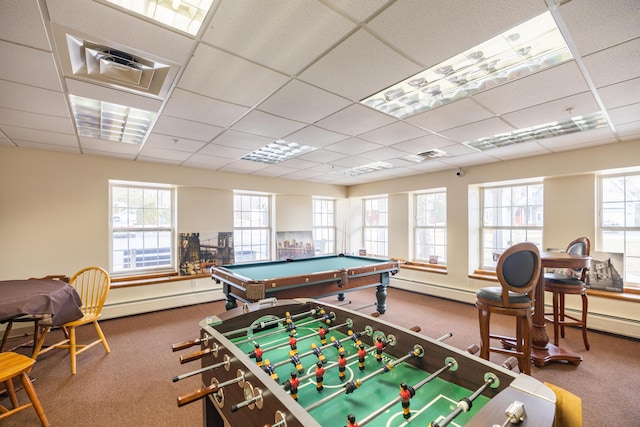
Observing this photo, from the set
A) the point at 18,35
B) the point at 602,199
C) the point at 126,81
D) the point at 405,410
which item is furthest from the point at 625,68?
the point at 18,35

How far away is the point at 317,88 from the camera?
210 centimetres

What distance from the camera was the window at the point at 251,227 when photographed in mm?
5703

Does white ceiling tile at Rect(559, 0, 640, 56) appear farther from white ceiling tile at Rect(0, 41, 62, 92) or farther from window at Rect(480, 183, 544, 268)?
window at Rect(480, 183, 544, 268)

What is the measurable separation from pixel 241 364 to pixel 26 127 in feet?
11.8

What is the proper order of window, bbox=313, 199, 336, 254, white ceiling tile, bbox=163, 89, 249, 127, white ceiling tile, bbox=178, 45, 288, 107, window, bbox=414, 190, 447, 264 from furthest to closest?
window, bbox=313, 199, 336, 254
window, bbox=414, 190, 447, 264
white ceiling tile, bbox=163, 89, 249, 127
white ceiling tile, bbox=178, 45, 288, 107

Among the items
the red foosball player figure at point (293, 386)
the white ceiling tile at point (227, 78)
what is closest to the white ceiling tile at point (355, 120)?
the white ceiling tile at point (227, 78)

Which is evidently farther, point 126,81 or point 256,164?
point 256,164

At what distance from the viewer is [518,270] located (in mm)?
2205

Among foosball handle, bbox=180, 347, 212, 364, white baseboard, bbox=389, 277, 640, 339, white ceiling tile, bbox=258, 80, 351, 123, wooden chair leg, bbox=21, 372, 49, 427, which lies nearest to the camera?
foosball handle, bbox=180, 347, 212, 364

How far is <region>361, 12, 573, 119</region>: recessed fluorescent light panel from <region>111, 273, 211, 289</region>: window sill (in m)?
4.16

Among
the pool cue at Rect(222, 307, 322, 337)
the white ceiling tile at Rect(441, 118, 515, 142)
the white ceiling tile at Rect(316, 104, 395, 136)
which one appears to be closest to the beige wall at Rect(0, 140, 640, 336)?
the white ceiling tile at Rect(441, 118, 515, 142)

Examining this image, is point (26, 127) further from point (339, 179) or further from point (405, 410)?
point (339, 179)

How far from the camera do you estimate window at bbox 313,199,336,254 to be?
273 inches

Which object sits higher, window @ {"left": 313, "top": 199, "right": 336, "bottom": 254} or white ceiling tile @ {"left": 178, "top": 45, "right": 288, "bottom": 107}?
white ceiling tile @ {"left": 178, "top": 45, "right": 288, "bottom": 107}
